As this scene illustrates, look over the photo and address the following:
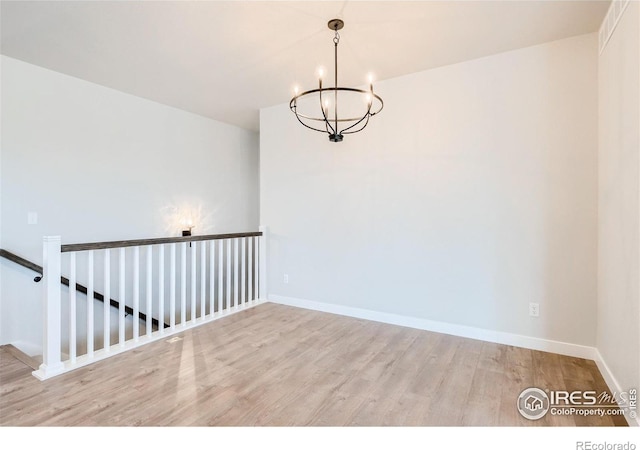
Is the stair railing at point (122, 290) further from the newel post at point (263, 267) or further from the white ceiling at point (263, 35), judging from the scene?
the white ceiling at point (263, 35)

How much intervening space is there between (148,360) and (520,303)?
3.12 metres

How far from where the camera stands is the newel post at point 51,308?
2275mm

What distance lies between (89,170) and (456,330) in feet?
13.7

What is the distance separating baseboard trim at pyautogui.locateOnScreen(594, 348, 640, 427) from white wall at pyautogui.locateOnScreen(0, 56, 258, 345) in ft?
15.0

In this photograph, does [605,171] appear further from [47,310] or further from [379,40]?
[47,310]

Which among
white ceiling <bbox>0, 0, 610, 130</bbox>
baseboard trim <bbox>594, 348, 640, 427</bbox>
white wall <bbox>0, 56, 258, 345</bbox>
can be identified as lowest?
baseboard trim <bbox>594, 348, 640, 427</bbox>

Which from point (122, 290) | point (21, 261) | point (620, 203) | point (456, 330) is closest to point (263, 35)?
point (122, 290)

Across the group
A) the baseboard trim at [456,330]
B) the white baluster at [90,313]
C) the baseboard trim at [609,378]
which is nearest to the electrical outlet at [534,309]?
the baseboard trim at [456,330]

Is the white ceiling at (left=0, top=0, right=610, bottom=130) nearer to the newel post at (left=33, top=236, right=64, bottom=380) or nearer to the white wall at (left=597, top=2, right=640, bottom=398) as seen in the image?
the white wall at (left=597, top=2, right=640, bottom=398)

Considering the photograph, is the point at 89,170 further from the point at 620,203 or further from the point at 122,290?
the point at 620,203

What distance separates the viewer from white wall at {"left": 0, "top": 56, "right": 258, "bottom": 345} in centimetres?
302

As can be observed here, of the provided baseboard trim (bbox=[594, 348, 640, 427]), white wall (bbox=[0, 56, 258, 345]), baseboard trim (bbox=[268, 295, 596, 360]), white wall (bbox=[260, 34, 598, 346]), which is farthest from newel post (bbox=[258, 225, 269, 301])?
baseboard trim (bbox=[594, 348, 640, 427])

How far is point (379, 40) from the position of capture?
266 cm

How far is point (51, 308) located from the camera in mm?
2311
